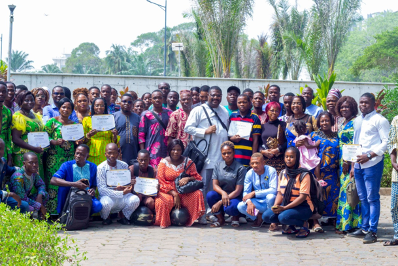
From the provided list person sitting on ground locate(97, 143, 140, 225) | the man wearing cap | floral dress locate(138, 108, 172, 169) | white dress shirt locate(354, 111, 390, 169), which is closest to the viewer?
white dress shirt locate(354, 111, 390, 169)

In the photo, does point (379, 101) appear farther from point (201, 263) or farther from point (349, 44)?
point (349, 44)

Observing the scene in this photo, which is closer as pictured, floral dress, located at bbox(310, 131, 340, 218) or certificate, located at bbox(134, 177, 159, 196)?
floral dress, located at bbox(310, 131, 340, 218)

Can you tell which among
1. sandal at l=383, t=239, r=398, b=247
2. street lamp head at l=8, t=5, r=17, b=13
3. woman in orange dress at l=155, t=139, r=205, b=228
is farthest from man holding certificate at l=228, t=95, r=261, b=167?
street lamp head at l=8, t=5, r=17, b=13

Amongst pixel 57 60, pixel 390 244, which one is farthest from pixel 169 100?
pixel 57 60

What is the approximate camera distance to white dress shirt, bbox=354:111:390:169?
663cm

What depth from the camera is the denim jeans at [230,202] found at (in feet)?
24.9

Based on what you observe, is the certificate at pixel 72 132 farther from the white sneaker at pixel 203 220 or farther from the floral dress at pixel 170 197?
the white sneaker at pixel 203 220

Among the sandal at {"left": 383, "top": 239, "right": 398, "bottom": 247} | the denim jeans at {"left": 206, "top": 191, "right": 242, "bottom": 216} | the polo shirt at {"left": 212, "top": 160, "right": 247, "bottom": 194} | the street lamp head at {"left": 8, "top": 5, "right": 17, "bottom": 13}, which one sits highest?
the street lamp head at {"left": 8, "top": 5, "right": 17, "bottom": 13}

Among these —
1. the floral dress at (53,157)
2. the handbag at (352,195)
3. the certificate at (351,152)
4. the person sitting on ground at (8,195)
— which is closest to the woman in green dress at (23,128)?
the floral dress at (53,157)

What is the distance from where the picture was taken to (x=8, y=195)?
631 centimetres

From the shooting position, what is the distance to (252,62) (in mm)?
→ 39688

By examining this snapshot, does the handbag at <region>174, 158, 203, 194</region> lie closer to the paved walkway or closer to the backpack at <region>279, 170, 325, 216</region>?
the paved walkway

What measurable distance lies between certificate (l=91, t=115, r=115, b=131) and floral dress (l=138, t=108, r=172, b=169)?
0.67m

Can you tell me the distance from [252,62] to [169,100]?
103 feet
